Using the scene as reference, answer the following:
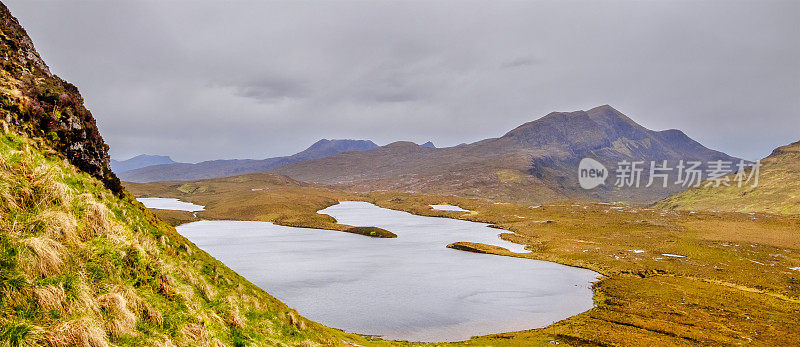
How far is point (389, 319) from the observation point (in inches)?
1518

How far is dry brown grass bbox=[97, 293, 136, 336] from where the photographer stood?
332 inches

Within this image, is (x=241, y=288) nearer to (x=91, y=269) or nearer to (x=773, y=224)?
(x=91, y=269)

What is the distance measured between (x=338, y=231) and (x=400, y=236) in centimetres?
2172

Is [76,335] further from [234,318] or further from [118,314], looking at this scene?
[234,318]

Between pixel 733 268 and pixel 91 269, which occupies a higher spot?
pixel 91 269

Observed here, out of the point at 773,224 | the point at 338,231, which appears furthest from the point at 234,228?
the point at 773,224

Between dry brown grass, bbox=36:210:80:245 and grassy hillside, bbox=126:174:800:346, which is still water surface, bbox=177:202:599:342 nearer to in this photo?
grassy hillside, bbox=126:174:800:346

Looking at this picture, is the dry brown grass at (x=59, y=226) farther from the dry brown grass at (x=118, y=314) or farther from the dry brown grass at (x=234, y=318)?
the dry brown grass at (x=234, y=318)

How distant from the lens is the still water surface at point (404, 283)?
127ft

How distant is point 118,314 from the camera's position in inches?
341

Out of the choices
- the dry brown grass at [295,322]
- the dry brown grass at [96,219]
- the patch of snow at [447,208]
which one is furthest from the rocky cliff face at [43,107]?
the patch of snow at [447,208]

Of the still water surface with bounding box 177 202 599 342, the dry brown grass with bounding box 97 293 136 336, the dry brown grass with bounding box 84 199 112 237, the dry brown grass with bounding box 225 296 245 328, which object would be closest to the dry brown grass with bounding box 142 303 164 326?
the dry brown grass with bounding box 97 293 136 336

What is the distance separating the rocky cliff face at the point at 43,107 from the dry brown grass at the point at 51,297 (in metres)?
10.3

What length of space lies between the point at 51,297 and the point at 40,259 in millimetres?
A: 1135
